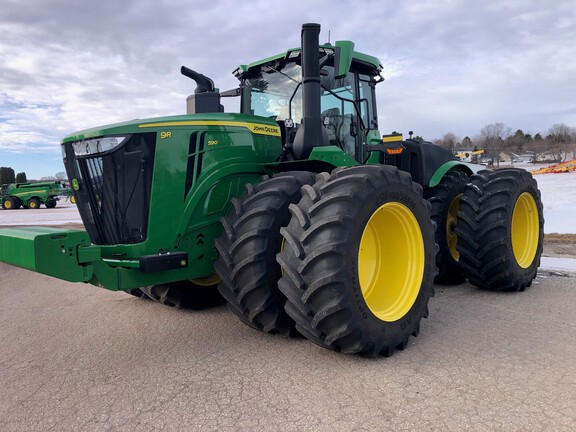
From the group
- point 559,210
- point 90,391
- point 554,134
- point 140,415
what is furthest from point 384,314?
point 554,134

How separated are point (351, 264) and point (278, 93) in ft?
8.26

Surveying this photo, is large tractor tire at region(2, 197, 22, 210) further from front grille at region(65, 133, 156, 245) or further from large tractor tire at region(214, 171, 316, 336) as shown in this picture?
large tractor tire at region(214, 171, 316, 336)

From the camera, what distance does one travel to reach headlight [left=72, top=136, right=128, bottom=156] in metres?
3.50

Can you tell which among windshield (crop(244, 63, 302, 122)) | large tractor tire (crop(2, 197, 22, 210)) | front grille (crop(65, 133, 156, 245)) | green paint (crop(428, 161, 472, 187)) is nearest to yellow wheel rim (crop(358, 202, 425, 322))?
windshield (crop(244, 63, 302, 122))

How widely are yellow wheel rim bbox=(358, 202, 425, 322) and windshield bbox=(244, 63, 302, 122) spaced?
1.50 metres

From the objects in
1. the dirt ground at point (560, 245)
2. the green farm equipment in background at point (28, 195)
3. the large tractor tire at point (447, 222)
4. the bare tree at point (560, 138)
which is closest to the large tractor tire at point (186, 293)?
the large tractor tire at point (447, 222)

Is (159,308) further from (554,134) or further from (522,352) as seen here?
(554,134)

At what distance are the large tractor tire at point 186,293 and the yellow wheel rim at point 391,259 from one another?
1.63 meters

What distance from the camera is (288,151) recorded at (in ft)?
14.5

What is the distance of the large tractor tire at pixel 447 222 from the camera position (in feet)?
18.5

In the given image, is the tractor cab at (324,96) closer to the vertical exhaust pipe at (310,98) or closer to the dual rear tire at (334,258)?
the vertical exhaust pipe at (310,98)

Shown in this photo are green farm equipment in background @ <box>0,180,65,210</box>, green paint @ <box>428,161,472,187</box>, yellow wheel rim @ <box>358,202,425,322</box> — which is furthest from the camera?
green farm equipment in background @ <box>0,180,65,210</box>

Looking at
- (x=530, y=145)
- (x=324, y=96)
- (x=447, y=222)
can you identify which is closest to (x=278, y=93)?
(x=324, y=96)

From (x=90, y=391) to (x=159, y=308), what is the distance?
1.93 meters
